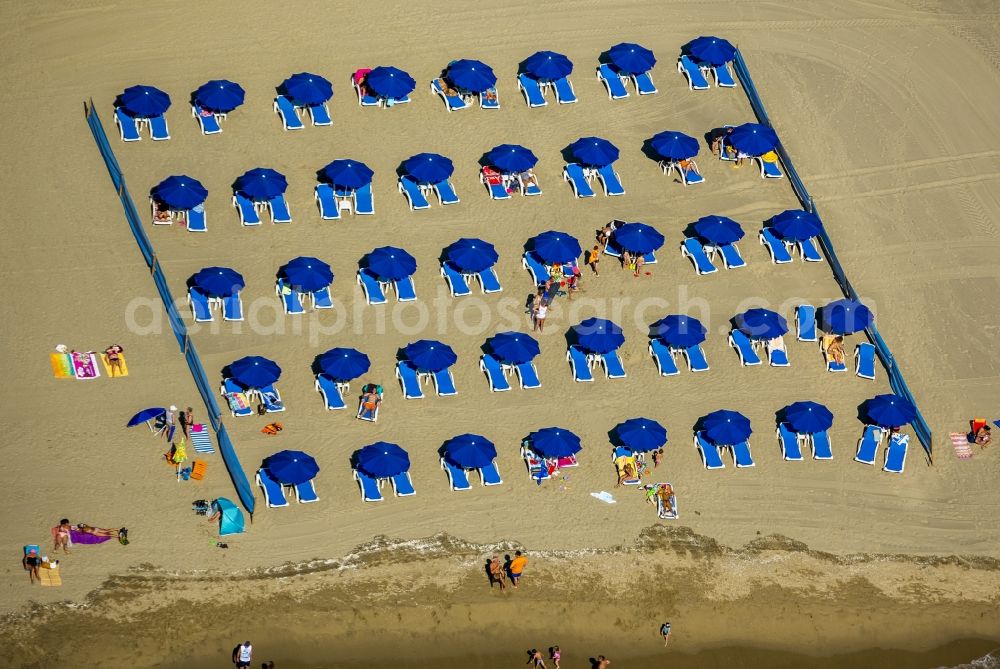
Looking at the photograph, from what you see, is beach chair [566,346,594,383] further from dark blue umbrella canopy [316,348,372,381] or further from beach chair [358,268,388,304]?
dark blue umbrella canopy [316,348,372,381]

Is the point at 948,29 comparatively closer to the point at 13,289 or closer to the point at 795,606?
the point at 795,606

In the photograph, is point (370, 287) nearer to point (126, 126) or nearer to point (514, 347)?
point (514, 347)

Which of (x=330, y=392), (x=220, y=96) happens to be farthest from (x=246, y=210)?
(x=330, y=392)

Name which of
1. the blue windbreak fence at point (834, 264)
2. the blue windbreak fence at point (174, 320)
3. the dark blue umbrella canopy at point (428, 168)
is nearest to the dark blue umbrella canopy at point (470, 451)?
the blue windbreak fence at point (174, 320)

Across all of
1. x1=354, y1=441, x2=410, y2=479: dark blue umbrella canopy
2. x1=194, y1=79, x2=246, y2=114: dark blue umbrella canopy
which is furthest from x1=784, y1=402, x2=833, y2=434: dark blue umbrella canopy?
x1=194, y1=79, x2=246, y2=114: dark blue umbrella canopy

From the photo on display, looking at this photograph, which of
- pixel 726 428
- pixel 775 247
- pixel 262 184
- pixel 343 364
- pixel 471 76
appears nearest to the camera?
pixel 726 428

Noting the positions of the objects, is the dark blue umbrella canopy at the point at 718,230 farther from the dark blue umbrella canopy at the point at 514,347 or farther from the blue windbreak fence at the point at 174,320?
the blue windbreak fence at the point at 174,320

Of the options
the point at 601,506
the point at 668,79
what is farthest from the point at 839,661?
the point at 668,79
